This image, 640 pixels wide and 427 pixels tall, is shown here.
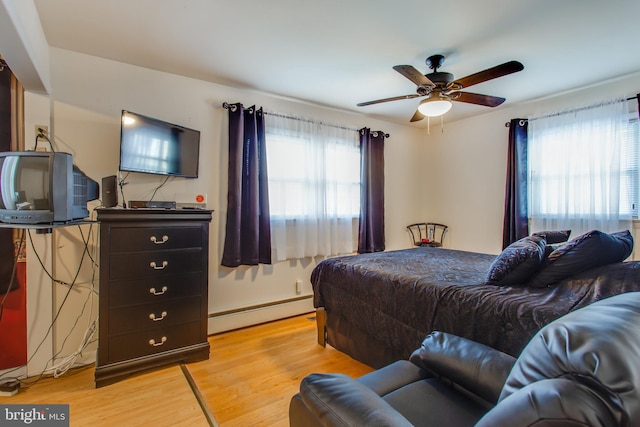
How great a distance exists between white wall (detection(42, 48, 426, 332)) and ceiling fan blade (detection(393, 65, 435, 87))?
1596 mm

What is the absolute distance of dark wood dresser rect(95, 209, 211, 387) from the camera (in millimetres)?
2102

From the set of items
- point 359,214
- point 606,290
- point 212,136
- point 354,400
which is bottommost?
point 354,400

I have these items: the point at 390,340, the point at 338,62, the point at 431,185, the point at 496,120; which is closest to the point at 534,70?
the point at 496,120

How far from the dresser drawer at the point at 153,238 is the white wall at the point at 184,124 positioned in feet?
2.06

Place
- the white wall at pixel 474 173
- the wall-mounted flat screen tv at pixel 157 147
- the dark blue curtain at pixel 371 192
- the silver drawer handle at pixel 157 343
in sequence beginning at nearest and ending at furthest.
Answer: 1. the silver drawer handle at pixel 157 343
2. the wall-mounted flat screen tv at pixel 157 147
3. the white wall at pixel 474 173
4. the dark blue curtain at pixel 371 192

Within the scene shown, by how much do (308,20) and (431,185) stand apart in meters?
3.31

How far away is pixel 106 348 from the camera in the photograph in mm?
2096

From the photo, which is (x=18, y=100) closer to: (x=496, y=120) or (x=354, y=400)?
(x=354, y=400)

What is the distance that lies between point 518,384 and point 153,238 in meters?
2.28

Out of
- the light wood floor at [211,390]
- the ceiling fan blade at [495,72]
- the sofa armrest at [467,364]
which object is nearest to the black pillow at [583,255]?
the sofa armrest at [467,364]

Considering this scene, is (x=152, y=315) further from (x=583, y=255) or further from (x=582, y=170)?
(x=582, y=170)

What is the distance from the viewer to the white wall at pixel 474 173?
3807 millimetres

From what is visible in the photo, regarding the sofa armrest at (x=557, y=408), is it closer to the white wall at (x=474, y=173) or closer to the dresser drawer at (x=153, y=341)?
the dresser drawer at (x=153, y=341)

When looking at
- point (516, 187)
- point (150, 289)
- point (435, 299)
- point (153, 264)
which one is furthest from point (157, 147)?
point (516, 187)
